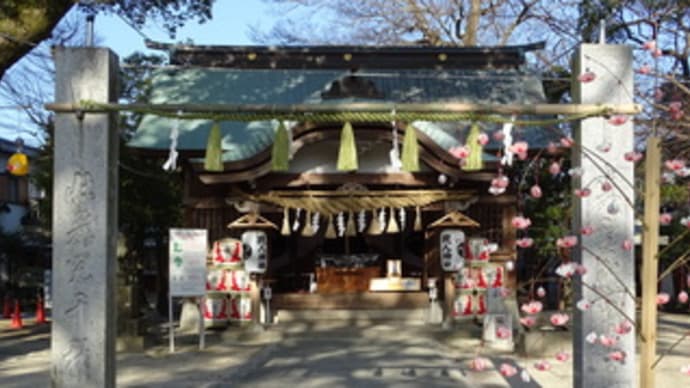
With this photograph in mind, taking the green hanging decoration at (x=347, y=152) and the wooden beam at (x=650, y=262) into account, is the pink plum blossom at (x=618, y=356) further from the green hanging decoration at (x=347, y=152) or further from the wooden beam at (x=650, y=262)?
the green hanging decoration at (x=347, y=152)

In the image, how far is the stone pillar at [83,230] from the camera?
7.04 meters

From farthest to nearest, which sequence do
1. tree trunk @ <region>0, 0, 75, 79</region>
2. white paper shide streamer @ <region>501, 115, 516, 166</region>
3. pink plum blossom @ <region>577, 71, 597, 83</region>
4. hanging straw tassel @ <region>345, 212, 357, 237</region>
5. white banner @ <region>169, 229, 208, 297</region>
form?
hanging straw tassel @ <region>345, 212, 357, 237</region>
white banner @ <region>169, 229, 208, 297</region>
tree trunk @ <region>0, 0, 75, 79</region>
white paper shide streamer @ <region>501, 115, 516, 166</region>
pink plum blossom @ <region>577, 71, 597, 83</region>

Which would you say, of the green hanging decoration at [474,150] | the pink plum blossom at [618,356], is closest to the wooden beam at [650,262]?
the pink plum blossom at [618,356]

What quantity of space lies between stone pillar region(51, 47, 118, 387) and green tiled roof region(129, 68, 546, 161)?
362 inches

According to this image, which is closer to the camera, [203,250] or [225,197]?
[203,250]

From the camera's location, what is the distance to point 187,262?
13.6m

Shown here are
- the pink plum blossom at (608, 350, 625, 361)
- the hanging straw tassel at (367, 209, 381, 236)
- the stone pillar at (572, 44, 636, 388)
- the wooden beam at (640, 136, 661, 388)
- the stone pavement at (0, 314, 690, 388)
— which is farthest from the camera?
the hanging straw tassel at (367, 209, 381, 236)

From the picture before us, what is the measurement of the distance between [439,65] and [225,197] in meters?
6.93

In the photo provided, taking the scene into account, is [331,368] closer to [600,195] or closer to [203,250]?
[203,250]

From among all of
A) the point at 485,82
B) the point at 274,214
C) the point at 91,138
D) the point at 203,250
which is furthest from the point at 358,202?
the point at 91,138

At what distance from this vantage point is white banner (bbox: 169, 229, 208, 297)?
13570 mm

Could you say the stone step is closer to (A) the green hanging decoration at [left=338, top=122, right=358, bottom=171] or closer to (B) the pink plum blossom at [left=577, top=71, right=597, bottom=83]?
(A) the green hanging decoration at [left=338, top=122, right=358, bottom=171]

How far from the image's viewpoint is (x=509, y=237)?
16.4m

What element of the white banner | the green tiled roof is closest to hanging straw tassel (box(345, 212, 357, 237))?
the green tiled roof
